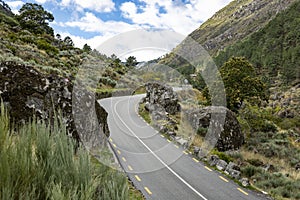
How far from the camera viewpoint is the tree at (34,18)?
43344 millimetres

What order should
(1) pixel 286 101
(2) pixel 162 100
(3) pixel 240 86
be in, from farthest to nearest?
(1) pixel 286 101
(3) pixel 240 86
(2) pixel 162 100

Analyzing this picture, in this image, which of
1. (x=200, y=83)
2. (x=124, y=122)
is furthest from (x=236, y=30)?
(x=124, y=122)

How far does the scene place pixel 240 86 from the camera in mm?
24953

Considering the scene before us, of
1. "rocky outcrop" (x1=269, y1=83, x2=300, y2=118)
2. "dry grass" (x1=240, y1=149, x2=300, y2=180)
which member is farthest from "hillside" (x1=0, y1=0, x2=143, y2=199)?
"rocky outcrop" (x1=269, y1=83, x2=300, y2=118)

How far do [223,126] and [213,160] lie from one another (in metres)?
4.33

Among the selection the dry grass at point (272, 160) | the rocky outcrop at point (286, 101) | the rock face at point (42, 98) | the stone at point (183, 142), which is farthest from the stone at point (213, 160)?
the rocky outcrop at point (286, 101)

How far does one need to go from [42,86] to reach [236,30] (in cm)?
19702

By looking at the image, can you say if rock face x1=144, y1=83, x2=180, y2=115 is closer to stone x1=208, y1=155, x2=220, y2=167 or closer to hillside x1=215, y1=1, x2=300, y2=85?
stone x1=208, y1=155, x2=220, y2=167

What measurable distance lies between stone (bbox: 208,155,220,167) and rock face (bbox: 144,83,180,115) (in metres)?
9.74

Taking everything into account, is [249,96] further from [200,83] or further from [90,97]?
[200,83]

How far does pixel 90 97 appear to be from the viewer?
32.8 feet

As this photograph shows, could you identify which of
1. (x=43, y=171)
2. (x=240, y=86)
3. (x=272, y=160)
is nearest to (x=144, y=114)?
(x=240, y=86)

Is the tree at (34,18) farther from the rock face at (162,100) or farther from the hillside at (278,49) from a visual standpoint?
the hillside at (278,49)

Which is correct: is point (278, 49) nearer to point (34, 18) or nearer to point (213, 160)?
point (34, 18)
